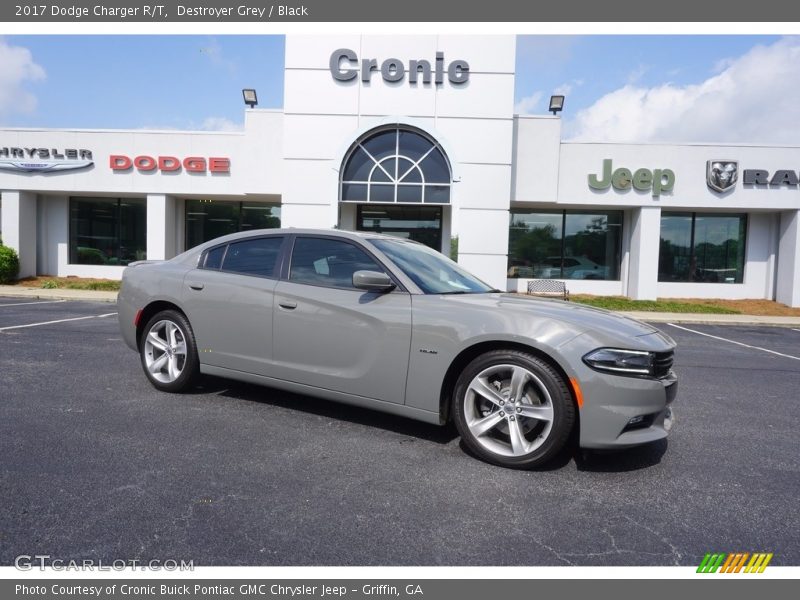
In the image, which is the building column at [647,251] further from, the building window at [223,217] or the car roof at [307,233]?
the car roof at [307,233]

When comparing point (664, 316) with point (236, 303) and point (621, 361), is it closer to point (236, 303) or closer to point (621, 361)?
point (621, 361)

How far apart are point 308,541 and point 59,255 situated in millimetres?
21644

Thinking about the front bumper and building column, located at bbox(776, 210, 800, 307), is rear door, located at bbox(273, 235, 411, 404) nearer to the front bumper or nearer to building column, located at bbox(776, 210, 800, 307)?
the front bumper

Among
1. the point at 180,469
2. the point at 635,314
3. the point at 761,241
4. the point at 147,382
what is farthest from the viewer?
the point at 761,241

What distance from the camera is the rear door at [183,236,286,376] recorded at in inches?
175

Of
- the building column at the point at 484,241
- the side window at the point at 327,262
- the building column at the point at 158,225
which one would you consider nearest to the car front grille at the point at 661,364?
the side window at the point at 327,262

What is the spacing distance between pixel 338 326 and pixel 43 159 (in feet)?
64.1

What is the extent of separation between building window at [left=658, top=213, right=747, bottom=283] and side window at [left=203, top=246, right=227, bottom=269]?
705 inches

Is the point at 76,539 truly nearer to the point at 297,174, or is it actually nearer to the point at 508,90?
the point at 297,174

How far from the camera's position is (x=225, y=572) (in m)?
2.30

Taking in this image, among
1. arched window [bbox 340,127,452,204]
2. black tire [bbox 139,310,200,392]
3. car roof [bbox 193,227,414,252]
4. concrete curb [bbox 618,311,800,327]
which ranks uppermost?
arched window [bbox 340,127,452,204]

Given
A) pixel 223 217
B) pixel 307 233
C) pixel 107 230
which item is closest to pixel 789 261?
pixel 307 233

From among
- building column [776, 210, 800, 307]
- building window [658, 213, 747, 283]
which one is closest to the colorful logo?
building window [658, 213, 747, 283]

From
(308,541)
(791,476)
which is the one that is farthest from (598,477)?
(308,541)
